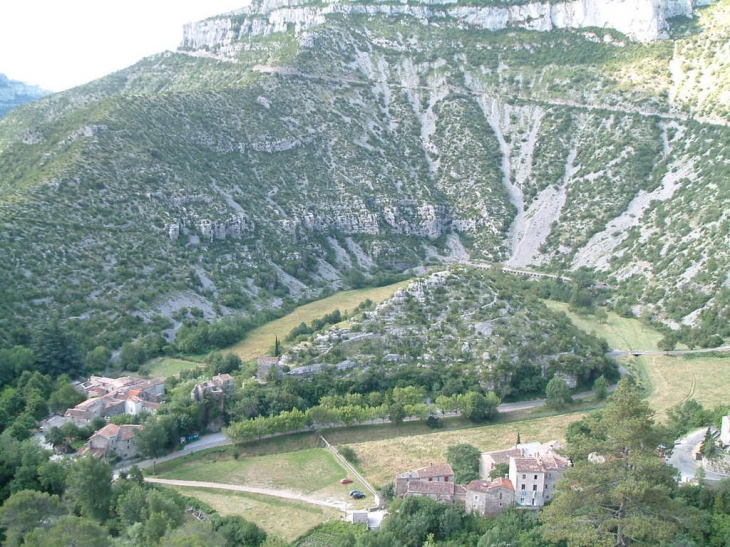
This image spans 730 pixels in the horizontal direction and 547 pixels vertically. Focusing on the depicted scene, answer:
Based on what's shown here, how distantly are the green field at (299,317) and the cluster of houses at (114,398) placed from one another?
1266 cm

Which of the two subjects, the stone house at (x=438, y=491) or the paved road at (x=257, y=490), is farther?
the paved road at (x=257, y=490)

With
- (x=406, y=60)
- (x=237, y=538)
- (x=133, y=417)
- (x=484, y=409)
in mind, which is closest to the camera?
(x=237, y=538)

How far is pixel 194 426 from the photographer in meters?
55.5

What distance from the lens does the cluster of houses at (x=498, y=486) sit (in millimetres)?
40750

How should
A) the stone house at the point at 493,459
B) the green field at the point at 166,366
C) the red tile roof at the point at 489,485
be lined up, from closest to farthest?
1. the red tile roof at the point at 489,485
2. the stone house at the point at 493,459
3. the green field at the point at 166,366

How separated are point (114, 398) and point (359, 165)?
7660cm

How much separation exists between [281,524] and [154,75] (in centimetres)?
13584

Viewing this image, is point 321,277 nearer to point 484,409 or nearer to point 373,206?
point 373,206

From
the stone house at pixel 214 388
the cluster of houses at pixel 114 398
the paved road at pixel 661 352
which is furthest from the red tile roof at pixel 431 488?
the paved road at pixel 661 352

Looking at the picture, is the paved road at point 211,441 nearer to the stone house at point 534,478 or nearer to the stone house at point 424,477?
the stone house at point 424,477

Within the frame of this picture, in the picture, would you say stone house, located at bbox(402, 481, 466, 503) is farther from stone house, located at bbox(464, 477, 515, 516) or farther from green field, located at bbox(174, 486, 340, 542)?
green field, located at bbox(174, 486, 340, 542)

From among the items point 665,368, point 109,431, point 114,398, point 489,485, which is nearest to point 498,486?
point 489,485

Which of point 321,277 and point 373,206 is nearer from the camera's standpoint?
point 321,277

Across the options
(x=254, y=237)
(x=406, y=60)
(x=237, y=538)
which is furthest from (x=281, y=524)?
(x=406, y=60)
